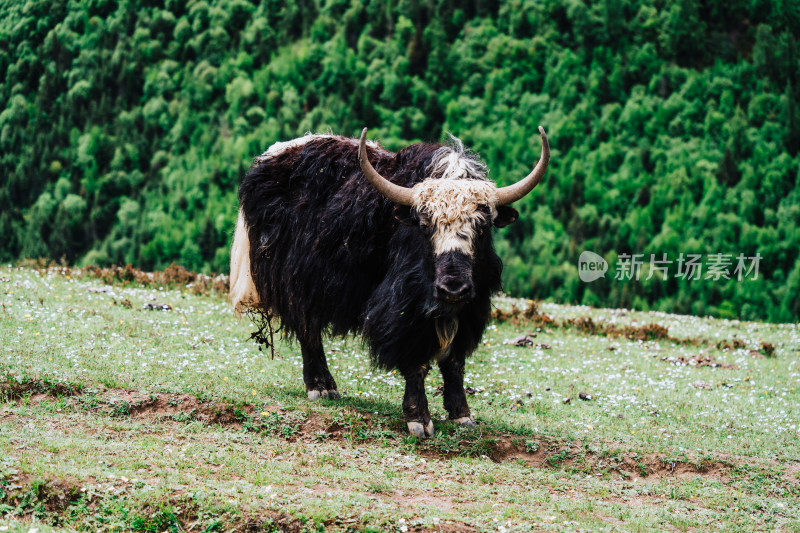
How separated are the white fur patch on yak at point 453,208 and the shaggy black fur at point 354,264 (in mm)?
162

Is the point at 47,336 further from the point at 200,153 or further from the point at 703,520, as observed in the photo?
the point at 200,153

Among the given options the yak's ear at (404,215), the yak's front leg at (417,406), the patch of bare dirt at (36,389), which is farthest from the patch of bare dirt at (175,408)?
the yak's ear at (404,215)

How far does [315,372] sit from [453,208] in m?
2.73

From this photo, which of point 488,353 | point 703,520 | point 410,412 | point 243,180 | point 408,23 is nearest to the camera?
point 703,520

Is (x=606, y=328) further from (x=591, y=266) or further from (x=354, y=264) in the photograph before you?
(x=591, y=266)

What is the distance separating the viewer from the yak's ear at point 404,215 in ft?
23.5

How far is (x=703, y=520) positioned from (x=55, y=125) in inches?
1997

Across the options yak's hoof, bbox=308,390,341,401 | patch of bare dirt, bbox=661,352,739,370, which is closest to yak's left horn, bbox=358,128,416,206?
yak's hoof, bbox=308,390,341,401

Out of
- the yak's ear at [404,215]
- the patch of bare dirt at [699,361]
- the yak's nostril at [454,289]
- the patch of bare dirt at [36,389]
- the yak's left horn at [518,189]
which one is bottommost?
the patch of bare dirt at [36,389]

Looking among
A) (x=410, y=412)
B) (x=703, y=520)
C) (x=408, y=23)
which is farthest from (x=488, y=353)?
(x=408, y=23)

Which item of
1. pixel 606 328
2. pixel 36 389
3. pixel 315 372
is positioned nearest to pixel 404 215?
pixel 315 372

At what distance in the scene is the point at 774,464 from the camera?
7.52 m

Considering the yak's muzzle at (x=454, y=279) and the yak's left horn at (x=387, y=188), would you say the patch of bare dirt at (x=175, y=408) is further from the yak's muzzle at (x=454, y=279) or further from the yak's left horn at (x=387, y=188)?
the yak's left horn at (x=387, y=188)

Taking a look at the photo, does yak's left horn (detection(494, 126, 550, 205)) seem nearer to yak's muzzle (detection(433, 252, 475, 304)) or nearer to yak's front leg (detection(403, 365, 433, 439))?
yak's muzzle (detection(433, 252, 475, 304))
